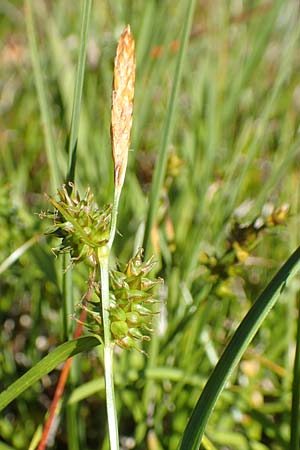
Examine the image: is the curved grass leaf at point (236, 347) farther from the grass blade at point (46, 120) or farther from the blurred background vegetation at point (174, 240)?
the grass blade at point (46, 120)

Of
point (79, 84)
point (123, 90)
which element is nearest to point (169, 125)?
point (79, 84)

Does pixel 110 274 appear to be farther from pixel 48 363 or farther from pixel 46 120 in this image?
pixel 46 120

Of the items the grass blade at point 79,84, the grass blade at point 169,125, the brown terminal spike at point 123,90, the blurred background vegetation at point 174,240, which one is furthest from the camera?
the blurred background vegetation at point 174,240

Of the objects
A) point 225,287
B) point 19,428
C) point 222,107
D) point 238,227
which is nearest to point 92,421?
point 19,428

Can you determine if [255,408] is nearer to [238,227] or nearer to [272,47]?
[238,227]

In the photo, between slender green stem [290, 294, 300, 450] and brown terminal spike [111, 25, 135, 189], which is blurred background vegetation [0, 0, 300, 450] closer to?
slender green stem [290, 294, 300, 450]

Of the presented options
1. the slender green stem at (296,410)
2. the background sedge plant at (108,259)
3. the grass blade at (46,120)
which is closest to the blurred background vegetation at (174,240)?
the grass blade at (46,120)
